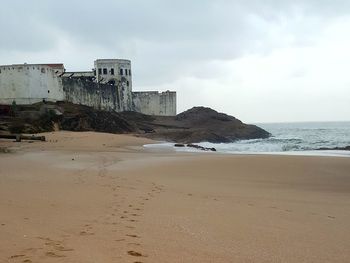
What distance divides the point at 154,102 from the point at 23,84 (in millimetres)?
25704

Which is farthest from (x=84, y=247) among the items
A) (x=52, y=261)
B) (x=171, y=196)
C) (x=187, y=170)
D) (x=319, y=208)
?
(x=187, y=170)

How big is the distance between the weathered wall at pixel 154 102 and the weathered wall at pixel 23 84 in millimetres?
22653

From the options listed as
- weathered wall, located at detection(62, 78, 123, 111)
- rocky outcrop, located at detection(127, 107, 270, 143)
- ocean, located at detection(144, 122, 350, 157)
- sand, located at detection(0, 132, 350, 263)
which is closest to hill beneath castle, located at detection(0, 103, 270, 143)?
rocky outcrop, located at detection(127, 107, 270, 143)

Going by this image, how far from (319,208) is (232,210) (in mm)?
1498

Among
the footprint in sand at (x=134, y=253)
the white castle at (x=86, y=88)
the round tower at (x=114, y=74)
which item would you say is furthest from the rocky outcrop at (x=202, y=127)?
the footprint in sand at (x=134, y=253)

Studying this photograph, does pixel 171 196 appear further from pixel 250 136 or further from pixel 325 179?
pixel 250 136

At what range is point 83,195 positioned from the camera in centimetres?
643

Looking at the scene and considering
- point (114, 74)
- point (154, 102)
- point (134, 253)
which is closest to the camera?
point (134, 253)

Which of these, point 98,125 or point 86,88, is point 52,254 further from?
point 86,88

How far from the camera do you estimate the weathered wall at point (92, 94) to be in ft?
152

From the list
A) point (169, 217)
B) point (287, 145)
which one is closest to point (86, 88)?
point (287, 145)

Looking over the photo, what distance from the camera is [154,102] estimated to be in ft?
207

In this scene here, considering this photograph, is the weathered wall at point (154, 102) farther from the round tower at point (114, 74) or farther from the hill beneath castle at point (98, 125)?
the hill beneath castle at point (98, 125)

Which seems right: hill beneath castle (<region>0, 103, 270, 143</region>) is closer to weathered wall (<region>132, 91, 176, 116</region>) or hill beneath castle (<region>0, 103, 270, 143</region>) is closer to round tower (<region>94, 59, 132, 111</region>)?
round tower (<region>94, 59, 132, 111</region>)
